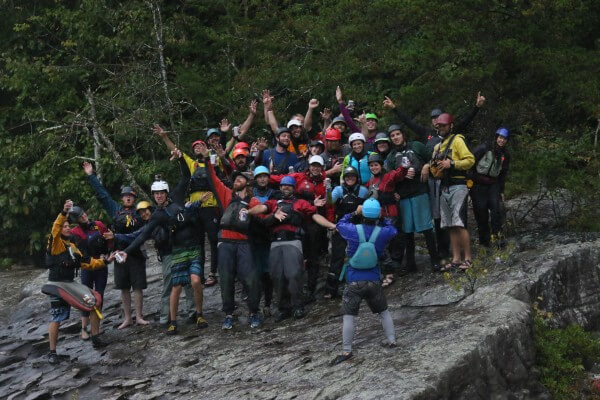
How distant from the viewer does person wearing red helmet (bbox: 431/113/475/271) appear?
995 centimetres

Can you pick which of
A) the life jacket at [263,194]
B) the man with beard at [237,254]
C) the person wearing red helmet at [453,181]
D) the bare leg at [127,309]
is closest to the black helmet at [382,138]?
the person wearing red helmet at [453,181]

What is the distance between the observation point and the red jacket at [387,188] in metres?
10.2

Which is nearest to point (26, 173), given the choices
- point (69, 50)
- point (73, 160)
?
point (73, 160)

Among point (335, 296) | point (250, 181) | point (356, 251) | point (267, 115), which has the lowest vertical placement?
point (335, 296)

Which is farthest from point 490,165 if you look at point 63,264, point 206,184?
point 63,264

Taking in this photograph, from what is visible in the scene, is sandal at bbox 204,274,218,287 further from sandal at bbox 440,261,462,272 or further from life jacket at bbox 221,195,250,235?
sandal at bbox 440,261,462,272

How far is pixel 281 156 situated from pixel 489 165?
11.1 feet

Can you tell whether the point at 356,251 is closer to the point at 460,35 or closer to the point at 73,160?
the point at 460,35

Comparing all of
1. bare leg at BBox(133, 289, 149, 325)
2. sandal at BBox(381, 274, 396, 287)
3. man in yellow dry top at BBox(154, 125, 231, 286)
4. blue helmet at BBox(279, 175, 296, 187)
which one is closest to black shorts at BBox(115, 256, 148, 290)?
bare leg at BBox(133, 289, 149, 325)

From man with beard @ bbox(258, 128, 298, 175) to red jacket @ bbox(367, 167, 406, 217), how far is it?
5.73 feet

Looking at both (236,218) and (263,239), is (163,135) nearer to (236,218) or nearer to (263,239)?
(236,218)

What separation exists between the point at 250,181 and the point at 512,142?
5005mm

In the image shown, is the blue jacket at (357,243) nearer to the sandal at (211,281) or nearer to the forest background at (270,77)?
the forest background at (270,77)

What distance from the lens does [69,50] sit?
67.4ft
